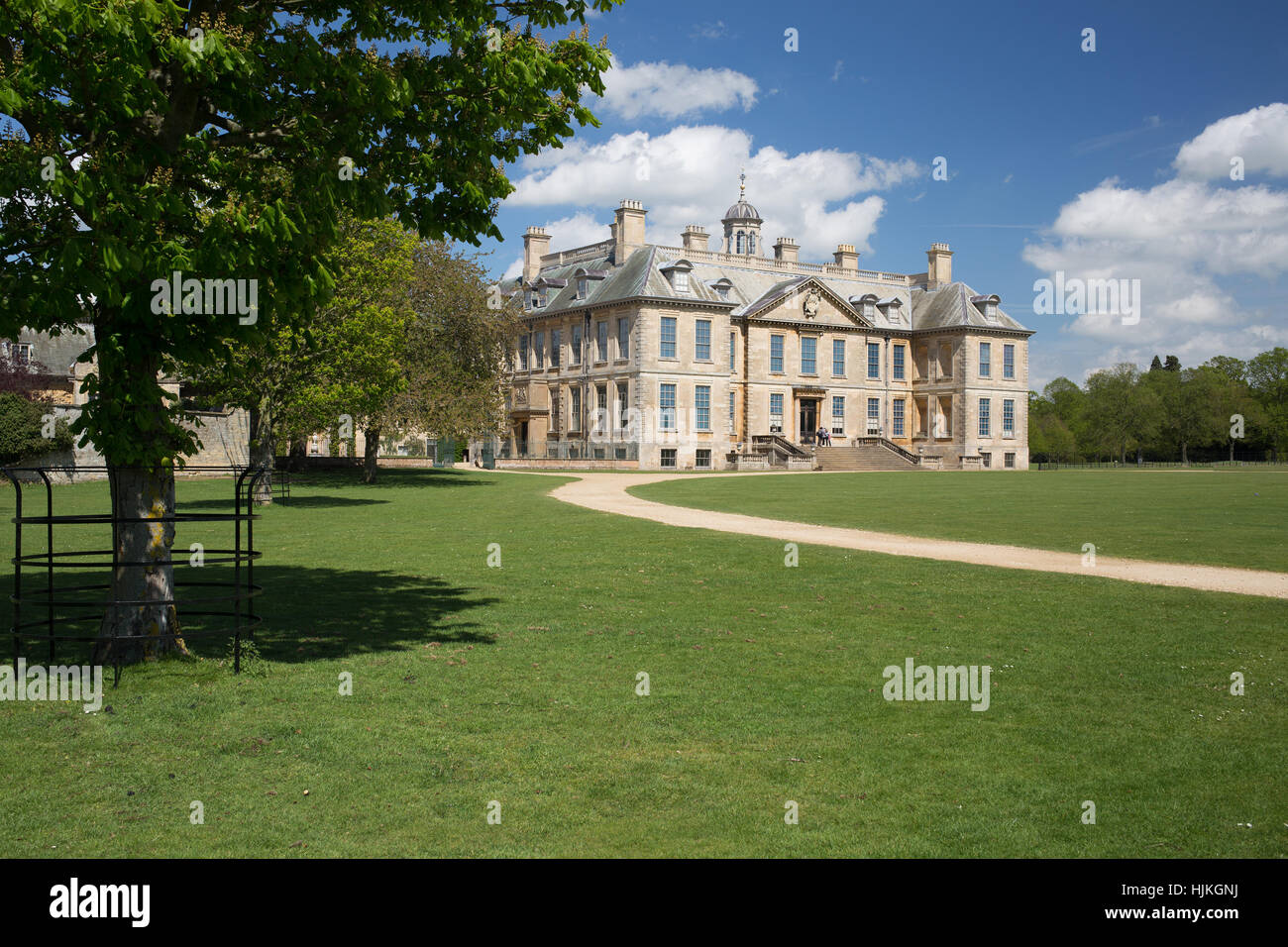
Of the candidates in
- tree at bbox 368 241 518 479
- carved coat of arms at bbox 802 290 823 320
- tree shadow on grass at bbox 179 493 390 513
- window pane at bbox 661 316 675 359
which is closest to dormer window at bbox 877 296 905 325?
carved coat of arms at bbox 802 290 823 320

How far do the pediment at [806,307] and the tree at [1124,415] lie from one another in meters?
41.8

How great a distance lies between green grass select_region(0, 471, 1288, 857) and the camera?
5910mm

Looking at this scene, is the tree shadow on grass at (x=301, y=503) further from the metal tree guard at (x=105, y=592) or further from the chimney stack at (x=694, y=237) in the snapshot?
the chimney stack at (x=694, y=237)

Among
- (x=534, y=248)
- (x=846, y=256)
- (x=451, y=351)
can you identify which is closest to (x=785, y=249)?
(x=846, y=256)

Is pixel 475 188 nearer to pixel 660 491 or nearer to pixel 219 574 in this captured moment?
pixel 219 574

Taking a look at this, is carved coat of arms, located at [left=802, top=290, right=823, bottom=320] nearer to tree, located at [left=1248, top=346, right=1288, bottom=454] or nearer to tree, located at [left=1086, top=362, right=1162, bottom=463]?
tree, located at [left=1086, top=362, right=1162, bottom=463]

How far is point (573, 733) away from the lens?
7.75 m

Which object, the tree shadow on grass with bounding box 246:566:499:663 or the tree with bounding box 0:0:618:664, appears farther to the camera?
the tree shadow on grass with bounding box 246:566:499:663

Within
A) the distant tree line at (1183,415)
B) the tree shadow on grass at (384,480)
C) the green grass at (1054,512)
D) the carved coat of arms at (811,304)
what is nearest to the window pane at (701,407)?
the carved coat of arms at (811,304)

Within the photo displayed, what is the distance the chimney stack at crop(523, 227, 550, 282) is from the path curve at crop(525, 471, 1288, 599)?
195 ft

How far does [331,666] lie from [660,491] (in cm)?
2981

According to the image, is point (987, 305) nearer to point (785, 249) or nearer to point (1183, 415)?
point (785, 249)
